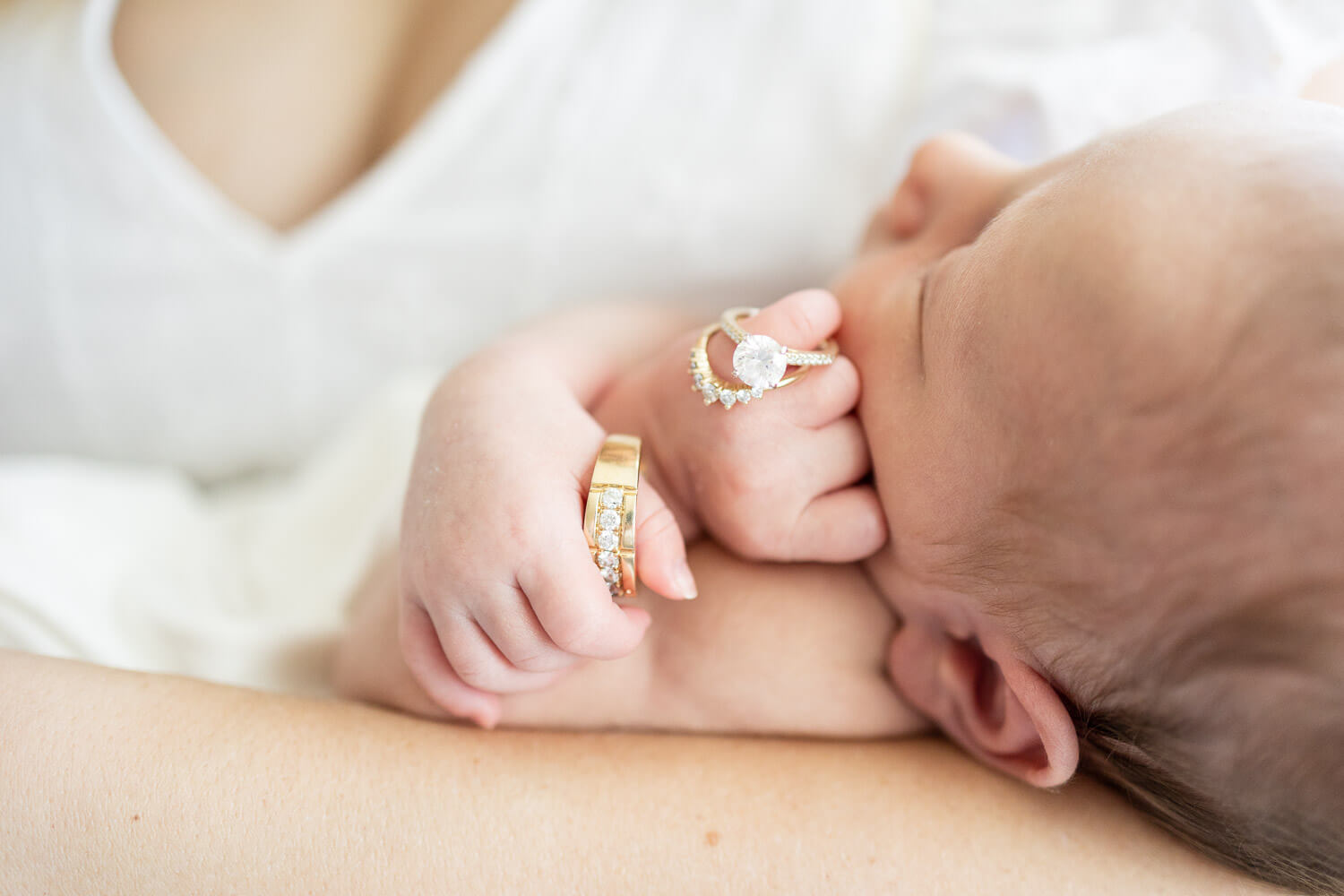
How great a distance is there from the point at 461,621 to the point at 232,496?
970 mm

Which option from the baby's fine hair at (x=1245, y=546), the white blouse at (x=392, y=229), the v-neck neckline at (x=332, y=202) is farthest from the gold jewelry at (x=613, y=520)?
the v-neck neckline at (x=332, y=202)

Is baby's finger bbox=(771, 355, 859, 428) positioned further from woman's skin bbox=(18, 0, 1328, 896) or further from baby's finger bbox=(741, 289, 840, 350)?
woman's skin bbox=(18, 0, 1328, 896)

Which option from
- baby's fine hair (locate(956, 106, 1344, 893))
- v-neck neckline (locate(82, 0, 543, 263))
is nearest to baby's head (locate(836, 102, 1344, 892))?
baby's fine hair (locate(956, 106, 1344, 893))

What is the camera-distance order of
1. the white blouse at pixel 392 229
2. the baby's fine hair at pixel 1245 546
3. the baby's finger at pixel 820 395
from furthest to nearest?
1. the white blouse at pixel 392 229
2. the baby's finger at pixel 820 395
3. the baby's fine hair at pixel 1245 546

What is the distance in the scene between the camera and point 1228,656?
67 centimetres

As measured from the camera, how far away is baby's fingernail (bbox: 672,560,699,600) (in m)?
0.88

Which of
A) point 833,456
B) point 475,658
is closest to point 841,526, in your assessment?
point 833,456

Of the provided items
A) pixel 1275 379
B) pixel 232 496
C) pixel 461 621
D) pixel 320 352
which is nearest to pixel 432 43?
pixel 320 352

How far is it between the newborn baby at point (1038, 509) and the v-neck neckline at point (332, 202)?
623 millimetres

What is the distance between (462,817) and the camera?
878 mm

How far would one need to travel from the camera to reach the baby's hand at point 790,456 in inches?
36.5

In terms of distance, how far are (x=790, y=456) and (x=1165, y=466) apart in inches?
14.3

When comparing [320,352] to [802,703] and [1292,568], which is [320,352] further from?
[1292,568]

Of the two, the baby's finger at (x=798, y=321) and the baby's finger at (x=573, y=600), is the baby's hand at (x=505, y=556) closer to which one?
the baby's finger at (x=573, y=600)
